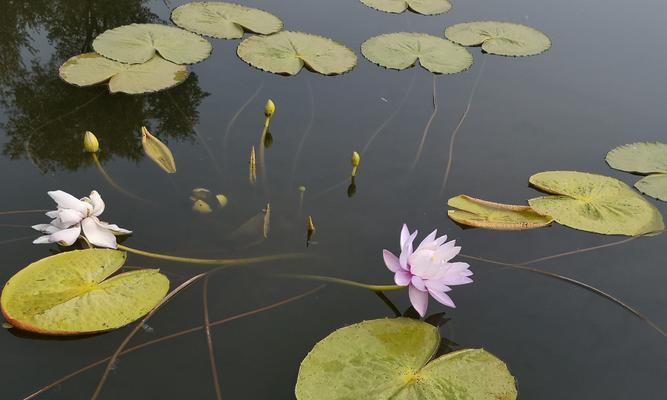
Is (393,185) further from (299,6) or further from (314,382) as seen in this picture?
(299,6)

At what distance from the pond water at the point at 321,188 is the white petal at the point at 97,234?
0.39 ft

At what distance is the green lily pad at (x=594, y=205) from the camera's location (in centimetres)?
317

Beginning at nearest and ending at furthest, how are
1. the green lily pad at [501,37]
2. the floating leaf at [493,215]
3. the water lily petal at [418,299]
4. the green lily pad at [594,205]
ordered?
the water lily petal at [418,299]
the floating leaf at [493,215]
the green lily pad at [594,205]
the green lily pad at [501,37]

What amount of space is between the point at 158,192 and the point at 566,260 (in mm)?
1953

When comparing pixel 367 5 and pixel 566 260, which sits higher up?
pixel 367 5

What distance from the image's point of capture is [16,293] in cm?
229

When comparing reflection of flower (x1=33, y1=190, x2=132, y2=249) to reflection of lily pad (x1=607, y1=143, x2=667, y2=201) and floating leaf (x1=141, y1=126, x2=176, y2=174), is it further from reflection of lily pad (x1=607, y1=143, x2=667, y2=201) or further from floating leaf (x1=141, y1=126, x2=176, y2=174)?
reflection of lily pad (x1=607, y1=143, x2=667, y2=201)

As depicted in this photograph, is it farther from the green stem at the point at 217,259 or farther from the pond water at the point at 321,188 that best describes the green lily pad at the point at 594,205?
the green stem at the point at 217,259

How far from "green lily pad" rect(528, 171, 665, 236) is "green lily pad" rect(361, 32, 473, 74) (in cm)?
133

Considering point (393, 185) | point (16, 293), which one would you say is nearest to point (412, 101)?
point (393, 185)

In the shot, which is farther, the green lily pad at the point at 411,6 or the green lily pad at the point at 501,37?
the green lily pad at the point at 411,6

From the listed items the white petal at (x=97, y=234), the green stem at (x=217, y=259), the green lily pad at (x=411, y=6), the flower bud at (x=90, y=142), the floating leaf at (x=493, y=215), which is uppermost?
the green lily pad at (x=411, y=6)

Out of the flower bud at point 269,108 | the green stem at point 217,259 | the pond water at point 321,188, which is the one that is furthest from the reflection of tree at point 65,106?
the green stem at point 217,259

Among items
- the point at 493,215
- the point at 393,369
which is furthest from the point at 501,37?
the point at 393,369
